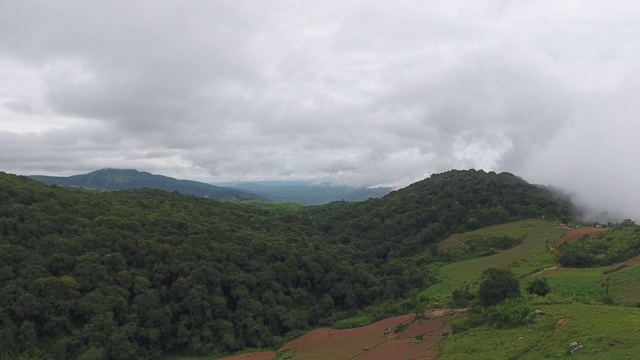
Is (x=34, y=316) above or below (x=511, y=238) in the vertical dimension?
below

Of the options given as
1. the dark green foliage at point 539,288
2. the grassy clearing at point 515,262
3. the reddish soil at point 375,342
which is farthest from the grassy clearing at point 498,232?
the dark green foliage at point 539,288

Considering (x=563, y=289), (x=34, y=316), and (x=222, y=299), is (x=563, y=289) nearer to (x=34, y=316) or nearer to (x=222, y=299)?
(x=222, y=299)

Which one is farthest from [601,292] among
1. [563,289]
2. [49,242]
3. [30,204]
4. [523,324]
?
[30,204]

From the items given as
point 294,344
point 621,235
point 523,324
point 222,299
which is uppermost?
point 621,235

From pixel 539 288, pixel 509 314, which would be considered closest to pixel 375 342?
pixel 509 314

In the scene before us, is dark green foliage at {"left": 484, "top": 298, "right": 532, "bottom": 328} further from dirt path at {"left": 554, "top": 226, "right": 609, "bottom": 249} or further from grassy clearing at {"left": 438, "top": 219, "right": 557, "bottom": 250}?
grassy clearing at {"left": 438, "top": 219, "right": 557, "bottom": 250}

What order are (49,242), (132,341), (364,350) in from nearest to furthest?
(364,350)
(132,341)
(49,242)

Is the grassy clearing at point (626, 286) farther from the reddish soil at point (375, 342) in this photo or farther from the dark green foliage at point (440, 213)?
the dark green foliage at point (440, 213)

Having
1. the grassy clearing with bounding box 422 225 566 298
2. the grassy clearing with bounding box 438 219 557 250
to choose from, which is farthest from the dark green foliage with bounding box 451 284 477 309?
the grassy clearing with bounding box 438 219 557 250
